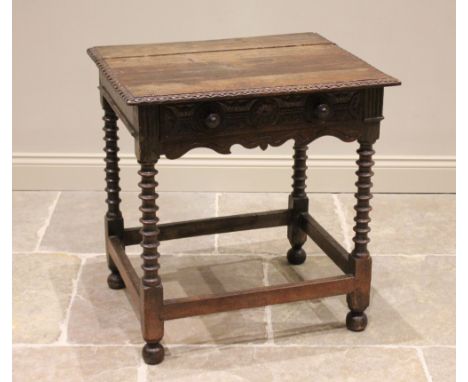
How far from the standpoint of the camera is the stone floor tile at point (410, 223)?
4047mm

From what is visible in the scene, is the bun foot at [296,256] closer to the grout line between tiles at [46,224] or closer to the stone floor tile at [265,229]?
the stone floor tile at [265,229]

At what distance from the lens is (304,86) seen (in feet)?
9.69

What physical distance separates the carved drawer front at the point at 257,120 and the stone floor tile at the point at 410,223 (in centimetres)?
109

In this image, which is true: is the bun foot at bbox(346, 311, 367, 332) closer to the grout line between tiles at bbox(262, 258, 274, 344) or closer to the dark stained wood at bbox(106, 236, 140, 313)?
the grout line between tiles at bbox(262, 258, 274, 344)

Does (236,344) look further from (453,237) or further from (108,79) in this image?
(453,237)

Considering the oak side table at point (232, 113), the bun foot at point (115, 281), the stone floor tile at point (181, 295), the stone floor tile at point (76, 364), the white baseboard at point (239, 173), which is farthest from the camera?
the white baseboard at point (239, 173)

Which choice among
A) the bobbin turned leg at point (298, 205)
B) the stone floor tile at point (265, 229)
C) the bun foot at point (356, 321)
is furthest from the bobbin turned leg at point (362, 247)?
the stone floor tile at point (265, 229)

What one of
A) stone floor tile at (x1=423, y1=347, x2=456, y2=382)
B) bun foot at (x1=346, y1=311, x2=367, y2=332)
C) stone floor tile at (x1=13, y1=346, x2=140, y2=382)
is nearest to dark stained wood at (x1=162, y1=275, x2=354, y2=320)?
bun foot at (x1=346, y1=311, x2=367, y2=332)

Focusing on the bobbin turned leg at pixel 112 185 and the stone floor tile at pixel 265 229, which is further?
the stone floor tile at pixel 265 229

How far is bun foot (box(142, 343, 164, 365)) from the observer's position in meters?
3.16

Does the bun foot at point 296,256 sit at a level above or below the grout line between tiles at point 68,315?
above

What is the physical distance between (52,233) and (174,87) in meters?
1.45

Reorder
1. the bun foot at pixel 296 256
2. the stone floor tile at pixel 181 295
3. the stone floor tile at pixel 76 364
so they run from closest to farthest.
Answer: the stone floor tile at pixel 76 364 < the stone floor tile at pixel 181 295 < the bun foot at pixel 296 256

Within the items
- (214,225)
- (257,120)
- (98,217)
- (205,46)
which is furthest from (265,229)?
(257,120)
